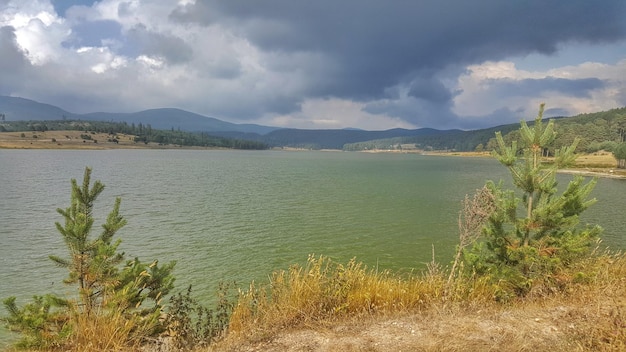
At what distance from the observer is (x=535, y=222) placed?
9.52 m

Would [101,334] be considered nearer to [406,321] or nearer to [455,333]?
[406,321]

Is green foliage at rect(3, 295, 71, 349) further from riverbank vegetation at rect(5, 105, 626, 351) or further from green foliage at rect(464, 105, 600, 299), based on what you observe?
green foliage at rect(464, 105, 600, 299)

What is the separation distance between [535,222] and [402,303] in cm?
487

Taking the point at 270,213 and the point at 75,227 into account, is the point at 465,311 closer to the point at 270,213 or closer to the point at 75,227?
the point at 75,227

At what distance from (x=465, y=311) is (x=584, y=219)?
33.8 meters

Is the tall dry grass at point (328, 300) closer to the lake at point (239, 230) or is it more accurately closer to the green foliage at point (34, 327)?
the green foliage at point (34, 327)

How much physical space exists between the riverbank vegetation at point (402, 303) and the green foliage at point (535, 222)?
0.11 ft

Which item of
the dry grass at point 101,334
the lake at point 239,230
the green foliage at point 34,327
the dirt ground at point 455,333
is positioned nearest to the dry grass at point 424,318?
the dirt ground at point 455,333

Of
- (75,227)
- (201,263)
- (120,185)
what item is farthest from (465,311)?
(120,185)

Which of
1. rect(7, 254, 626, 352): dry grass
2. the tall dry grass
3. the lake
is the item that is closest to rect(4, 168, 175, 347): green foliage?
rect(7, 254, 626, 352): dry grass

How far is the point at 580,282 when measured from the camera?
8914mm

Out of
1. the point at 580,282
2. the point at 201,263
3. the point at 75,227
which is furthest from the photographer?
the point at 201,263

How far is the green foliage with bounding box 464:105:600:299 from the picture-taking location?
358 inches

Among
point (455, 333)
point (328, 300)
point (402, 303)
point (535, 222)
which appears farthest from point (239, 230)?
point (455, 333)
